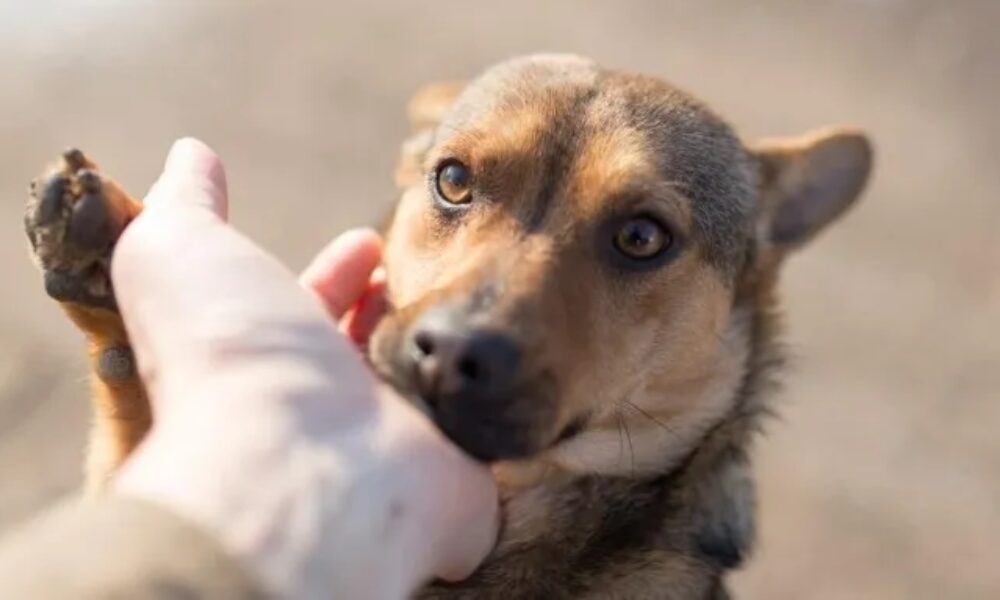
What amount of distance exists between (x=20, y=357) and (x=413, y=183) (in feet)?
9.15

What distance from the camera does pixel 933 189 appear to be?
785 cm

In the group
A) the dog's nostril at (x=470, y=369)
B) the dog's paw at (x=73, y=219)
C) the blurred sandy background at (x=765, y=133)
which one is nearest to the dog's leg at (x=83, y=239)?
the dog's paw at (x=73, y=219)

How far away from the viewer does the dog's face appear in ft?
9.92

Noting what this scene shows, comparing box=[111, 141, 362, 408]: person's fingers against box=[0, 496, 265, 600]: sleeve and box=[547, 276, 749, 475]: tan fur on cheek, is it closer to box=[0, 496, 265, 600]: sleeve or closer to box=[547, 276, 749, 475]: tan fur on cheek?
box=[0, 496, 265, 600]: sleeve

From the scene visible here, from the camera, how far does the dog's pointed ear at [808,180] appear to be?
4.46 m

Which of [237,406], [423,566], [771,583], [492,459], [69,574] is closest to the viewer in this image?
[69,574]

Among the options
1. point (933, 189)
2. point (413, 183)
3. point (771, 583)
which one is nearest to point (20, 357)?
point (413, 183)

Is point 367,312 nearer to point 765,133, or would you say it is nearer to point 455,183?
point 455,183

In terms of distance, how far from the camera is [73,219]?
308 centimetres

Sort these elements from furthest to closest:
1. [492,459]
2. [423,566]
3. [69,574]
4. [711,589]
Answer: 1. [711,589]
2. [492,459]
3. [423,566]
4. [69,574]

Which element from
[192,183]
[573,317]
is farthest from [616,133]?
[192,183]

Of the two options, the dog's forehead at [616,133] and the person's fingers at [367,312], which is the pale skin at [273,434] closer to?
the person's fingers at [367,312]

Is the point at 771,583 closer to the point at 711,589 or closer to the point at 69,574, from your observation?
the point at 711,589

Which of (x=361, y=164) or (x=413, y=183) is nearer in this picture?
(x=413, y=183)
